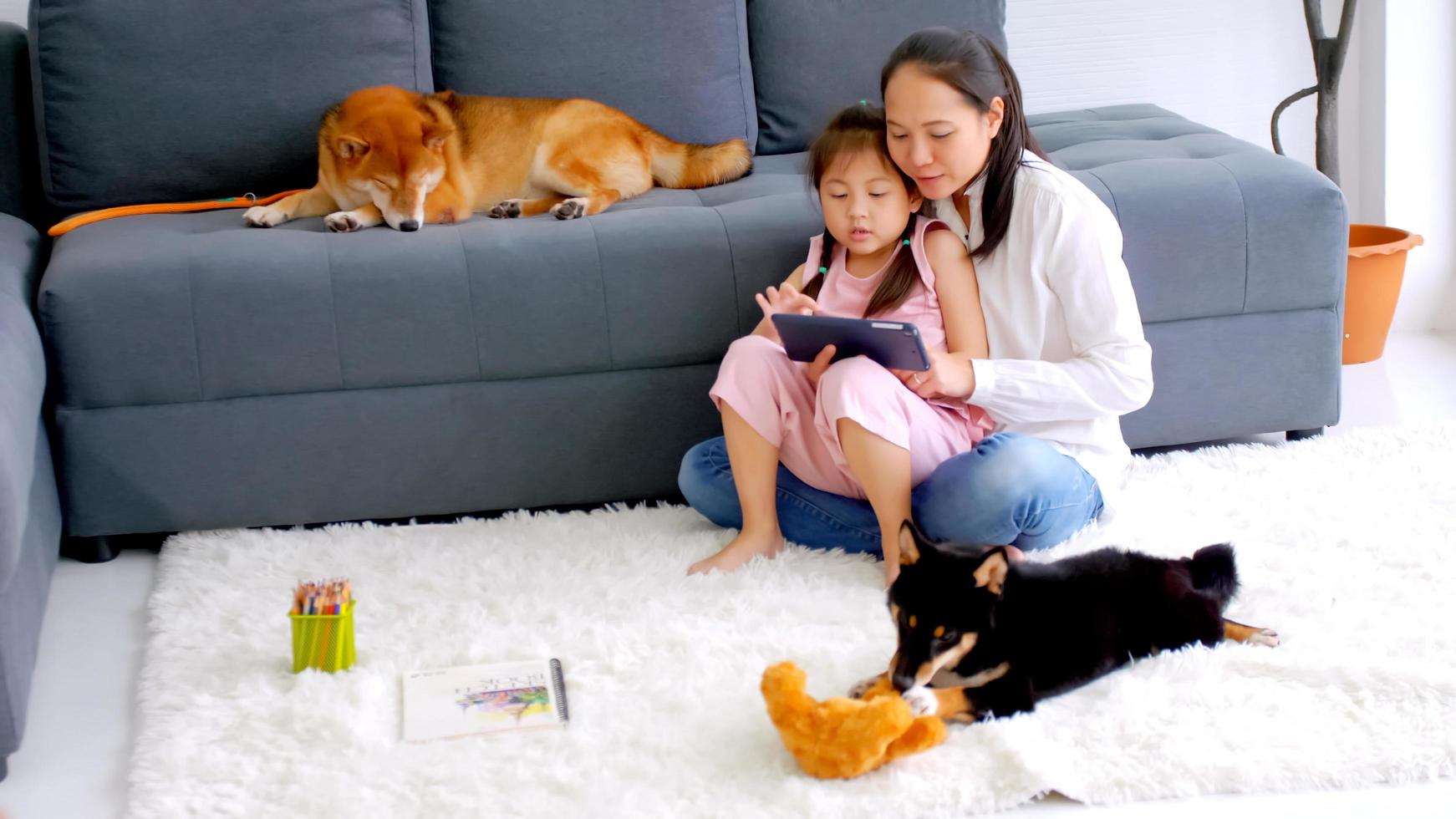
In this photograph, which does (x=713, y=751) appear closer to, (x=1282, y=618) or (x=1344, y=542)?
(x=1282, y=618)

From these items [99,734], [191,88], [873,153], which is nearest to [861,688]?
[873,153]

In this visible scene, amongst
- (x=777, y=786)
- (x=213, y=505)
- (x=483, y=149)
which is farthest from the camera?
(x=483, y=149)

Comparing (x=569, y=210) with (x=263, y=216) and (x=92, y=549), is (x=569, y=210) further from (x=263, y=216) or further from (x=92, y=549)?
(x=92, y=549)

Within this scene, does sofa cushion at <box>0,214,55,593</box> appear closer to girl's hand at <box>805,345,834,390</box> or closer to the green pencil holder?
the green pencil holder

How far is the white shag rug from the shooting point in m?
1.45

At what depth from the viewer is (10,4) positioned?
2.98 m

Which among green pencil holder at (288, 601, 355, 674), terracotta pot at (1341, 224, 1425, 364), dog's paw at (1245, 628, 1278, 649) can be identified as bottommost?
dog's paw at (1245, 628, 1278, 649)

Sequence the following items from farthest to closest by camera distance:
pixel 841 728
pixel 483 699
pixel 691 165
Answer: pixel 691 165 → pixel 483 699 → pixel 841 728

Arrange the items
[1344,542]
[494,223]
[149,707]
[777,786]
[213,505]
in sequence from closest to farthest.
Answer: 1. [777,786]
2. [149,707]
3. [1344,542]
4. [213,505]
5. [494,223]

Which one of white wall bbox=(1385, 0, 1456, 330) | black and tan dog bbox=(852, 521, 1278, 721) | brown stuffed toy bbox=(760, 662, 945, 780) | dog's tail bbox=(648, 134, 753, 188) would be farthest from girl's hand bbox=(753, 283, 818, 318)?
white wall bbox=(1385, 0, 1456, 330)

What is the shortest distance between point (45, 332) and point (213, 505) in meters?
0.39

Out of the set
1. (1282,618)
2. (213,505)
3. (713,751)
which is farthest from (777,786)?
(213,505)

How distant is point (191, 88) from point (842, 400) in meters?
1.64

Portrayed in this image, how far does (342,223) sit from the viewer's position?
2381mm
